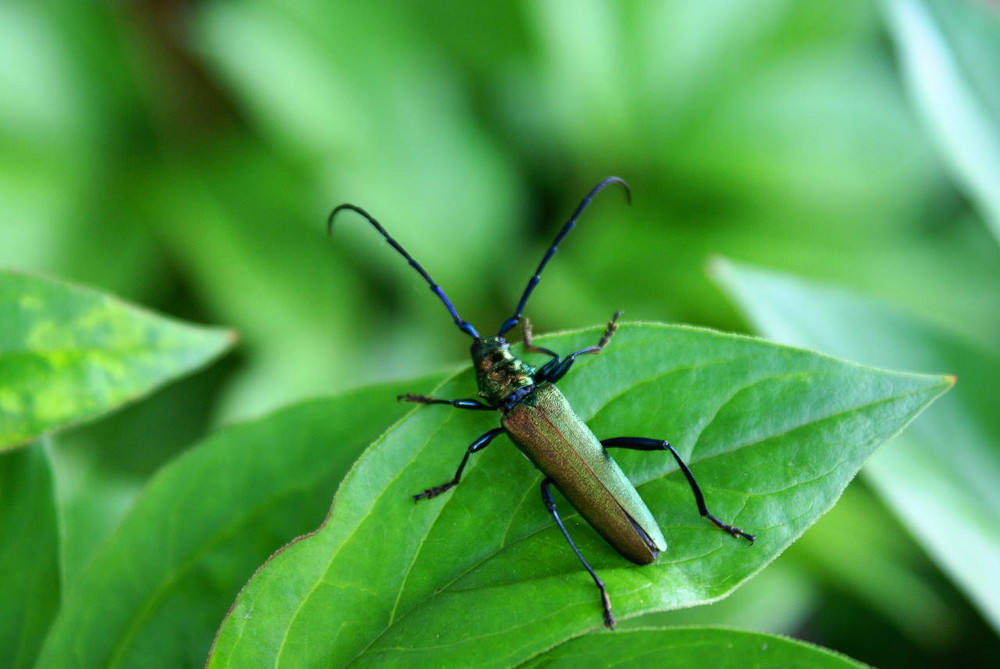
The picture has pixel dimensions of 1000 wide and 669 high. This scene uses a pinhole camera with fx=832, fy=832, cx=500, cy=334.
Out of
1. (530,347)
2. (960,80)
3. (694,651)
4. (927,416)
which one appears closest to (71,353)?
(530,347)

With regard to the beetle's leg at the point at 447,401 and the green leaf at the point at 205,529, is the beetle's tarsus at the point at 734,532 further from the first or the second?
→ the green leaf at the point at 205,529

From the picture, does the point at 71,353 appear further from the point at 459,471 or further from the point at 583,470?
the point at 583,470

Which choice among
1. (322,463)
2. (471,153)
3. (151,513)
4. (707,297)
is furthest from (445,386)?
(471,153)

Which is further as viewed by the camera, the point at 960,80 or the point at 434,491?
the point at 960,80

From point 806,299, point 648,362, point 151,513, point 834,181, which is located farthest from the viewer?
point 834,181

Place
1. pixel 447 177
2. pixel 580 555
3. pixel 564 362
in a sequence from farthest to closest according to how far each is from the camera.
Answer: pixel 447 177
pixel 564 362
pixel 580 555

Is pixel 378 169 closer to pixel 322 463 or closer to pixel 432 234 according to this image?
pixel 432 234
